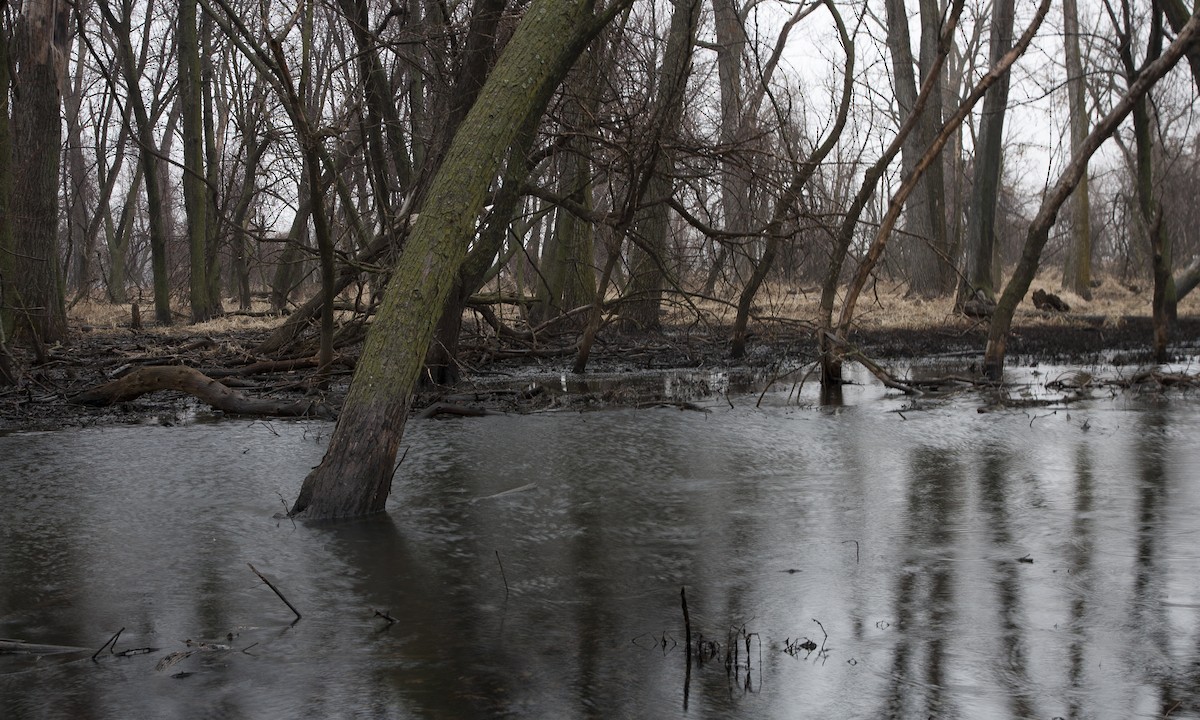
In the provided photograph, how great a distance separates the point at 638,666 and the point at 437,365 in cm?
754

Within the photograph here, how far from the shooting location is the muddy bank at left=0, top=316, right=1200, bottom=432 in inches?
412

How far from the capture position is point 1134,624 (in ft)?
13.5

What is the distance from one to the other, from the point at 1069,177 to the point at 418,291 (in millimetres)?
7311

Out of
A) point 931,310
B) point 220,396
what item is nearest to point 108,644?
point 220,396

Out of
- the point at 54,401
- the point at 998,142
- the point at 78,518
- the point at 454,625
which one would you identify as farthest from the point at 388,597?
the point at 998,142

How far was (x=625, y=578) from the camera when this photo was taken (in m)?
4.88

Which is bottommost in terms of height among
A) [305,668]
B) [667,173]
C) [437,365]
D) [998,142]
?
[305,668]

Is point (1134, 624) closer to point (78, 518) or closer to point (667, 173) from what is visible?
point (78, 518)

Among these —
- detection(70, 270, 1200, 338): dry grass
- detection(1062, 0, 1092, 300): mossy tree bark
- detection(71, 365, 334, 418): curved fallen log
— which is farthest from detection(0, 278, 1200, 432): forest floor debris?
detection(1062, 0, 1092, 300): mossy tree bark

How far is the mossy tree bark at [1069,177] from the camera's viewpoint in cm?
1020

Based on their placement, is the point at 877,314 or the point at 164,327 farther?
the point at 877,314

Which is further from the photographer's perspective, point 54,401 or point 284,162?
point 54,401

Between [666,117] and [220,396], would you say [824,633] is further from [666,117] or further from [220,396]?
[220,396]

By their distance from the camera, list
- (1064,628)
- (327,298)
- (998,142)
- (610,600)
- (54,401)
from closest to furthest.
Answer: (1064,628) → (610,600) → (327,298) → (54,401) → (998,142)
